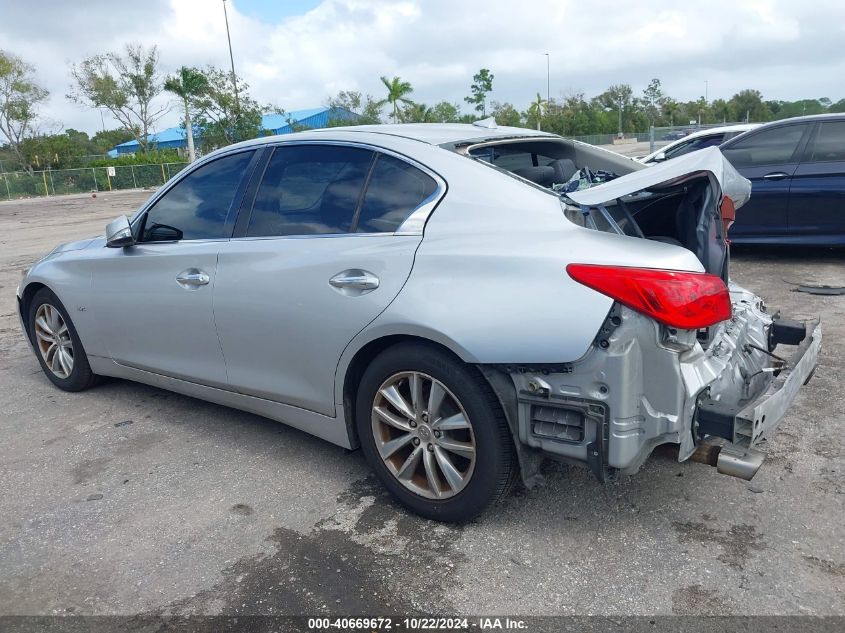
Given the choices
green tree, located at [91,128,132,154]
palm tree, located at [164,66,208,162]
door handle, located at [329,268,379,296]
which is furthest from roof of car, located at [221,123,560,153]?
green tree, located at [91,128,132,154]

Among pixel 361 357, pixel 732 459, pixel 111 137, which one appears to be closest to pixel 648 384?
pixel 732 459

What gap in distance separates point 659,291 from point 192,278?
2.45 m

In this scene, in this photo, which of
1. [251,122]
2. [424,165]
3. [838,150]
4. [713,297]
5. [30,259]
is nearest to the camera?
[713,297]

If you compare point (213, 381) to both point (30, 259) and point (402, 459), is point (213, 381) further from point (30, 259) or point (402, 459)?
point (30, 259)

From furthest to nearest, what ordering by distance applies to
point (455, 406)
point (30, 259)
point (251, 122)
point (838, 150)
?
point (251, 122) → point (30, 259) → point (838, 150) → point (455, 406)

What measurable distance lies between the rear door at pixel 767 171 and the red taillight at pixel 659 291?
588 centimetres

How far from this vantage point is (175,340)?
4.04 metres

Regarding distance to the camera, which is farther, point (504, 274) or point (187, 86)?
point (187, 86)

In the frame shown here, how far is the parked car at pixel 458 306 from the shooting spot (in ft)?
8.53

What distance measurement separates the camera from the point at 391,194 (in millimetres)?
3242

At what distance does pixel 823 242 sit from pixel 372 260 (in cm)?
635

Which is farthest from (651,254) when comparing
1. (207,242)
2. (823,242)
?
(823,242)

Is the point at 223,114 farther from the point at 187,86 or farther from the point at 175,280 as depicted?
the point at 175,280

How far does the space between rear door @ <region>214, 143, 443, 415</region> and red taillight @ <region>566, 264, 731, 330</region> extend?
2.65ft
